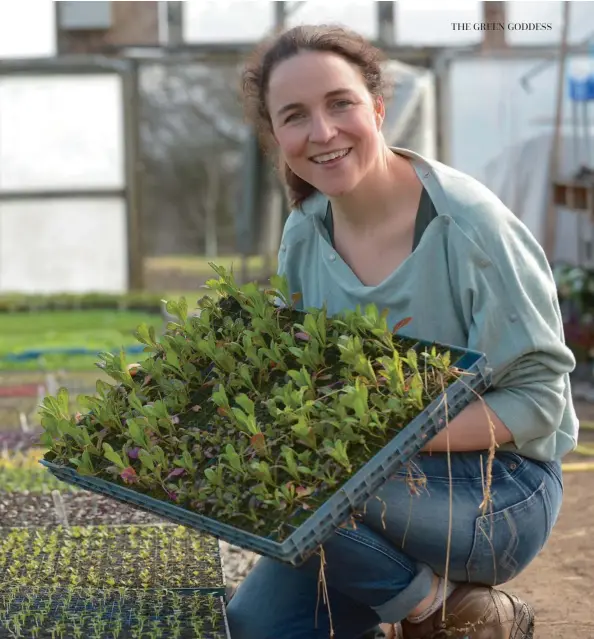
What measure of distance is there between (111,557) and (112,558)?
11 mm

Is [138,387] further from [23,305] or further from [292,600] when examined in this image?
[23,305]

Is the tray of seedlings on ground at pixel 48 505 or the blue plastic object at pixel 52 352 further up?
the tray of seedlings on ground at pixel 48 505

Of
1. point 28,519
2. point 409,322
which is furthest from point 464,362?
point 28,519

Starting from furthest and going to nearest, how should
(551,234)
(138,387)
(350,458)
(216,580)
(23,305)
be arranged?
1. (23,305)
2. (551,234)
3. (216,580)
4. (138,387)
5. (350,458)

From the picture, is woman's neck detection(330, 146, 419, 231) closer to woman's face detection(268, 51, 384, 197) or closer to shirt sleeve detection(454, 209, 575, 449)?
woman's face detection(268, 51, 384, 197)

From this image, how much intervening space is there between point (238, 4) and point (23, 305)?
11.4 ft

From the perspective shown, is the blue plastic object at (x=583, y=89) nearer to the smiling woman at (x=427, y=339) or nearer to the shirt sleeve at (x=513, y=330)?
the smiling woman at (x=427, y=339)

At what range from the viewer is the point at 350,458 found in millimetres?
1857

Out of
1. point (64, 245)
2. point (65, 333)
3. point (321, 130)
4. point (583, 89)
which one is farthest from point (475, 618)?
point (64, 245)

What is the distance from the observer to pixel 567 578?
2.97 meters

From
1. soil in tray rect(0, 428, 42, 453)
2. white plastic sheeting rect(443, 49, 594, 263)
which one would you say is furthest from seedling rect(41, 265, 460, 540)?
white plastic sheeting rect(443, 49, 594, 263)

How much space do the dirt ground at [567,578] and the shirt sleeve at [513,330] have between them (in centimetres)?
68

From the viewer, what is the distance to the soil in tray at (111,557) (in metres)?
2.51

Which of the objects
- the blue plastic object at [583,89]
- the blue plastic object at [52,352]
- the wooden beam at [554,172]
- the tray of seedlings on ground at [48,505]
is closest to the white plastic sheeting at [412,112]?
the wooden beam at [554,172]
